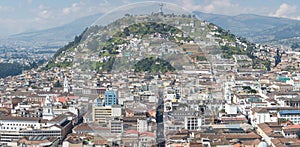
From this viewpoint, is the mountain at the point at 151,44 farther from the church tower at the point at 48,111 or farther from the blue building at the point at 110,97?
the church tower at the point at 48,111

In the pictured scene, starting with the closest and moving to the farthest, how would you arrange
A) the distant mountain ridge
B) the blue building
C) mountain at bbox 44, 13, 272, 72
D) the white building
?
the white building < mountain at bbox 44, 13, 272, 72 < the blue building < the distant mountain ridge

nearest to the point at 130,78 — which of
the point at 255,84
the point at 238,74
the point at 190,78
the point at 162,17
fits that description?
the point at 190,78

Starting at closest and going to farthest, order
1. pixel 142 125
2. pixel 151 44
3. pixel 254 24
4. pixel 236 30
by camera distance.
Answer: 1. pixel 142 125
2. pixel 151 44
3. pixel 236 30
4. pixel 254 24

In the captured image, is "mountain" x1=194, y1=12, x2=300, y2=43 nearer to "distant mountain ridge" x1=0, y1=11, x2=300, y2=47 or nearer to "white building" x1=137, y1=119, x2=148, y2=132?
"distant mountain ridge" x1=0, y1=11, x2=300, y2=47

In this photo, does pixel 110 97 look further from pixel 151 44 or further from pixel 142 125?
pixel 142 125

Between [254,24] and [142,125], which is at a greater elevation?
[142,125]

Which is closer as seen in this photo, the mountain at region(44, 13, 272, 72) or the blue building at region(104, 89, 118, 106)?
the mountain at region(44, 13, 272, 72)

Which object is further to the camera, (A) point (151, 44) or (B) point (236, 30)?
(B) point (236, 30)

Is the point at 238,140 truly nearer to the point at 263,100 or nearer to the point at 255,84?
the point at 263,100

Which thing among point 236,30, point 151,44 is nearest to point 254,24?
point 236,30

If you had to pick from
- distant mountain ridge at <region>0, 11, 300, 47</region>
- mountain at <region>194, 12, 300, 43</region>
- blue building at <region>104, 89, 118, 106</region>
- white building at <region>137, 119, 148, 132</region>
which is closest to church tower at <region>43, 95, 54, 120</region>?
blue building at <region>104, 89, 118, 106</region>
